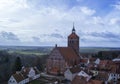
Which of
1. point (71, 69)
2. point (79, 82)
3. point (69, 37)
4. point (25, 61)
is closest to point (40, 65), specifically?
point (25, 61)

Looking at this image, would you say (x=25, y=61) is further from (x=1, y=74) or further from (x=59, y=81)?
(x=59, y=81)

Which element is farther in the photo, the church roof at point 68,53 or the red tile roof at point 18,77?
the church roof at point 68,53

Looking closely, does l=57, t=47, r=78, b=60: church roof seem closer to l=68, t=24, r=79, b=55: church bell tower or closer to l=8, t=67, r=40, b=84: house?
l=68, t=24, r=79, b=55: church bell tower

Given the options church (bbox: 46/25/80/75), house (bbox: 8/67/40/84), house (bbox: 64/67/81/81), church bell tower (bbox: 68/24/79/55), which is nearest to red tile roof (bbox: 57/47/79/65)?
church (bbox: 46/25/80/75)

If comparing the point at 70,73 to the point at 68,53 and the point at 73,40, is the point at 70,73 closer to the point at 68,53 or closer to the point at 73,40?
the point at 68,53

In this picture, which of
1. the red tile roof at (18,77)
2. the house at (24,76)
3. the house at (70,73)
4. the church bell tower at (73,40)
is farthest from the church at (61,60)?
the red tile roof at (18,77)

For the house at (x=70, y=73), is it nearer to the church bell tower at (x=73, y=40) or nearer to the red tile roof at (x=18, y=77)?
the red tile roof at (x=18, y=77)

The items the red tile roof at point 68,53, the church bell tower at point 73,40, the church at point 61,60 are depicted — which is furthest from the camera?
the church bell tower at point 73,40
